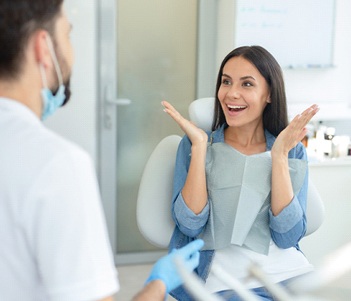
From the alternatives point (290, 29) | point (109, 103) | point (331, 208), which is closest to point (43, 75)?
point (331, 208)

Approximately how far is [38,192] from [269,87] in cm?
107

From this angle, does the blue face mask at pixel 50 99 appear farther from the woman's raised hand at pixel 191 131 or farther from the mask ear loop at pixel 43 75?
the woman's raised hand at pixel 191 131

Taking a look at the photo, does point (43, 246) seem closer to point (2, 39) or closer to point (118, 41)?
point (2, 39)

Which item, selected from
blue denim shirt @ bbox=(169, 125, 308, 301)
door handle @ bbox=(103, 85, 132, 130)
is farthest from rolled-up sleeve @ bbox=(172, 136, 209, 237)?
door handle @ bbox=(103, 85, 132, 130)

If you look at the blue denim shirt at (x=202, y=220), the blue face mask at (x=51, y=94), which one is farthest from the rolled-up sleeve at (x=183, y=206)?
the blue face mask at (x=51, y=94)

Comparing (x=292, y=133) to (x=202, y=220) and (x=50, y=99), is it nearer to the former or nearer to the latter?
(x=202, y=220)

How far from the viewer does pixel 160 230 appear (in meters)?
1.77

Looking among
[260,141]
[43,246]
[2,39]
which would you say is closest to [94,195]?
[43,246]

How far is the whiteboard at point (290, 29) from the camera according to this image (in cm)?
279

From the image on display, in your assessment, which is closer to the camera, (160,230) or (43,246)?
(43,246)

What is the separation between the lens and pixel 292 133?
1.67 meters

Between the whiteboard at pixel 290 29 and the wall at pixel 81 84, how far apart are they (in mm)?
650

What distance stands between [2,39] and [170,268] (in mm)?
500

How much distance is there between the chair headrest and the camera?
1.87 m
